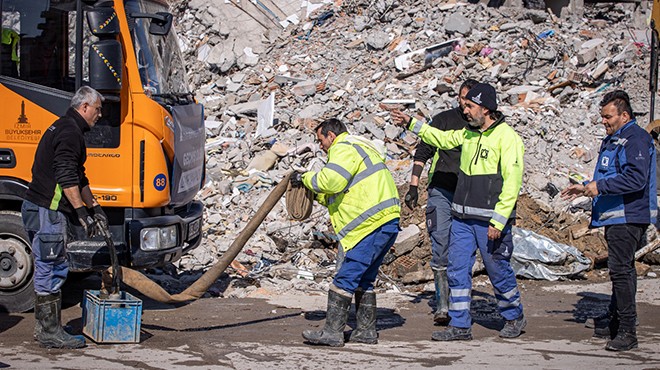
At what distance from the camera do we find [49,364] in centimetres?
613

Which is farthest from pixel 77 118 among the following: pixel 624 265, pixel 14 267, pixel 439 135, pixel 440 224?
pixel 624 265

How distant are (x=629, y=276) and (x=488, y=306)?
6.55 feet

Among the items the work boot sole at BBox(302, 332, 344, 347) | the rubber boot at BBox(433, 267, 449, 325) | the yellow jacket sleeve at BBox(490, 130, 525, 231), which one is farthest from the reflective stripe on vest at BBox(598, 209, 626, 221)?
the work boot sole at BBox(302, 332, 344, 347)

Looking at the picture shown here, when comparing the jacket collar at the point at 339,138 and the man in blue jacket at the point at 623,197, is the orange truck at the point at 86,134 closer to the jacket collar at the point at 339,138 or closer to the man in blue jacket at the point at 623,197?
the jacket collar at the point at 339,138

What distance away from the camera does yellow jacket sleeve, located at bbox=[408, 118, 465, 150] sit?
726 cm

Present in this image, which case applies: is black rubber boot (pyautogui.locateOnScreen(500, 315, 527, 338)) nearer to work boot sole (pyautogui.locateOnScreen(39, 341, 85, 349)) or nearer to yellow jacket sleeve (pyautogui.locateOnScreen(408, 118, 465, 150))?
yellow jacket sleeve (pyautogui.locateOnScreen(408, 118, 465, 150))

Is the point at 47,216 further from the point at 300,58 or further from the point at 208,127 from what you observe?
the point at 300,58

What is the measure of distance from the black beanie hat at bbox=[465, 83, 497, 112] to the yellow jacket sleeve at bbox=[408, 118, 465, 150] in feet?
1.04

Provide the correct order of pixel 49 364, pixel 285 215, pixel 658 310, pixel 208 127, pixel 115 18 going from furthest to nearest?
pixel 208 127 → pixel 285 215 → pixel 658 310 → pixel 115 18 → pixel 49 364

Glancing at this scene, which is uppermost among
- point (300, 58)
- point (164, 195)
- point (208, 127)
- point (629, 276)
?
point (300, 58)

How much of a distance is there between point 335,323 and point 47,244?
2.29 metres

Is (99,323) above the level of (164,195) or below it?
below

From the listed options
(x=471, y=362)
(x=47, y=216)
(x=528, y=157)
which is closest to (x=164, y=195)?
(x=47, y=216)

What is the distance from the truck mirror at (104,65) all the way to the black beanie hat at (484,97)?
114 inches
